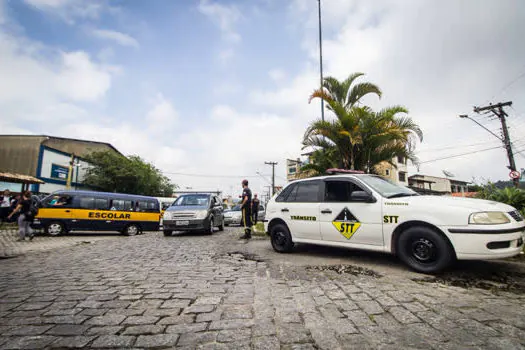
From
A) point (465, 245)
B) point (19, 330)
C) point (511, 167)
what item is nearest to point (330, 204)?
point (465, 245)

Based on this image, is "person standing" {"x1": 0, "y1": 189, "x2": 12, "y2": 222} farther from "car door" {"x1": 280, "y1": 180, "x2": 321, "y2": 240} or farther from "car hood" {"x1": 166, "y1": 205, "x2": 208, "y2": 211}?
"car door" {"x1": 280, "y1": 180, "x2": 321, "y2": 240}

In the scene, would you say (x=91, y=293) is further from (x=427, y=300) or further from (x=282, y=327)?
(x=427, y=300)

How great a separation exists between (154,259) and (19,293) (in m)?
2.10

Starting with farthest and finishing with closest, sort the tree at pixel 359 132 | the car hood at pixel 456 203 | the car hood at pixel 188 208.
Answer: the car hood at pixel 188 208 < the tree at pixel 359 132 < the car hood at pixel 456 203

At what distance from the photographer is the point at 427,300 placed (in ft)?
8.68

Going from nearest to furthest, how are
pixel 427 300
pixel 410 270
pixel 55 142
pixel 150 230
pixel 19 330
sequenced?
pixel 19 330, pixel 427 300, pixel 410 270, pixel 150 230, pixel 55 142

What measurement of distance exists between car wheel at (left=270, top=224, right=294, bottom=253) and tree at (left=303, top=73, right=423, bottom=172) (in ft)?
12.4

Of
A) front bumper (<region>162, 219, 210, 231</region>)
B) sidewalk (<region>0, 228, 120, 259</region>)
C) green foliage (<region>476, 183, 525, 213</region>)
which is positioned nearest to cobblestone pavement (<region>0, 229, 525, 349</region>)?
sidewalk (<region>0, 228, 120, 259</region>)

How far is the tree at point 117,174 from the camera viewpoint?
31.9 meters

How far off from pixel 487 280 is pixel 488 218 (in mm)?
789

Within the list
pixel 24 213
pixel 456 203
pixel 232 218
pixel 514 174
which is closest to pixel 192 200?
pixel 24 213

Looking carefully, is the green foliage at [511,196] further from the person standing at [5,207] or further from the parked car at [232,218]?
the person standing at [5,207]

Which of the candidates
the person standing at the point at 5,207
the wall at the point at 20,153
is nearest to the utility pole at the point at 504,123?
the person standing at the point at 5,207

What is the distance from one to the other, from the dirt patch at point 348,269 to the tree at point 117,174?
33.5 metres
